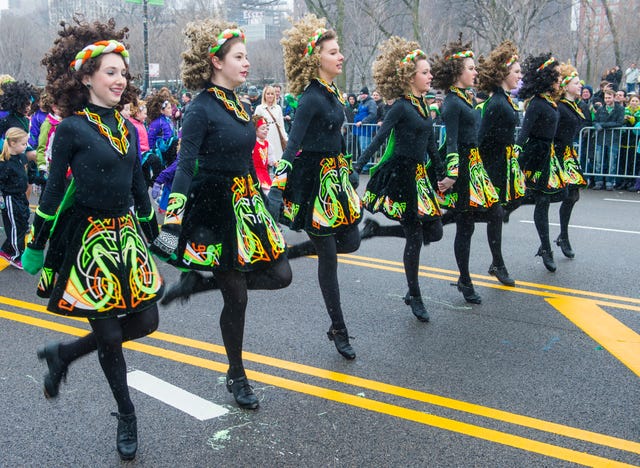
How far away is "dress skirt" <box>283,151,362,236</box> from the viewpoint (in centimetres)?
507

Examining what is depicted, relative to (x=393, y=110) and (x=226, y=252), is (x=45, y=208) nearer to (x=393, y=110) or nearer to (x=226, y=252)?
(x=226, y=252)

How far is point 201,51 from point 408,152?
84.1 inches

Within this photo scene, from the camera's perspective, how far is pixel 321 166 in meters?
5.12

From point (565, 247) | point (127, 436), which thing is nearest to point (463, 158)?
point (565, 247)

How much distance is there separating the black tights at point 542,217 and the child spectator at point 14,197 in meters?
5.38

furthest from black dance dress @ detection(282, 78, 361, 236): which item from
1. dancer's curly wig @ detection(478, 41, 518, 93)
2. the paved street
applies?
dancer's curly wig @ detection(478, 41, 518, 93)

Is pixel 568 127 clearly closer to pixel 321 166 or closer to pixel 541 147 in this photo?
pixel 541 147

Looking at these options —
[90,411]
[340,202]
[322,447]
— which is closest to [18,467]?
[90,411]

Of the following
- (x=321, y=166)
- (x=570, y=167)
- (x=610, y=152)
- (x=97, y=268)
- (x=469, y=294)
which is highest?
(x=321, y=166)

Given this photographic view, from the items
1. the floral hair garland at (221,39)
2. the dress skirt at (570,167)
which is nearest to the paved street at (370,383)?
the dress skirt at (570,167)

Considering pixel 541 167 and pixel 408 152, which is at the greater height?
pixel 408 152

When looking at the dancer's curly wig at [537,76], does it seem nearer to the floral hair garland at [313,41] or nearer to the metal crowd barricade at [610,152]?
the floral hair garland at [313,41]

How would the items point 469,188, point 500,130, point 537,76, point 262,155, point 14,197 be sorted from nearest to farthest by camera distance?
point 469,188, point 500,130, point 537,76, point 14,197, point 262,155

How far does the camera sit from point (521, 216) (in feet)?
36.0
